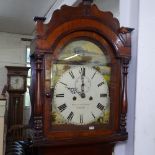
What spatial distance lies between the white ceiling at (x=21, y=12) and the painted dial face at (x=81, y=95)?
2.23 meters

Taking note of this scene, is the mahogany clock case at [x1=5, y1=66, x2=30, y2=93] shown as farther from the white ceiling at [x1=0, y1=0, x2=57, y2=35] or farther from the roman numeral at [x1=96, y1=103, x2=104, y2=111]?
the roman numeral at [x1=96, y1=103, x2=104, y2=111]

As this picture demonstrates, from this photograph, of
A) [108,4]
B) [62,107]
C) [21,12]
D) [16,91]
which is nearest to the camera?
[62,107]

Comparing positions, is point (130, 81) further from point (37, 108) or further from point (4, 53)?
point (4, 53)

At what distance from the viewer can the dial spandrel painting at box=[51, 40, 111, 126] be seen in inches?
42.3

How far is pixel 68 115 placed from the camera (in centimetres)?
109

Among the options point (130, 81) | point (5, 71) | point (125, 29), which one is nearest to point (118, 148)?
point (130, 81)

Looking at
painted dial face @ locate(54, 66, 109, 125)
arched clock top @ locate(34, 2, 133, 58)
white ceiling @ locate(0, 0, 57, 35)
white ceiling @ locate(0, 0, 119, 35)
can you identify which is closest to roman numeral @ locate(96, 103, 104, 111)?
painted dial face @ locate(54, 66, 109, 125)

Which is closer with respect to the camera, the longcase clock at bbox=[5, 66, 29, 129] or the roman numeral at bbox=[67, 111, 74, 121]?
the roman numeral at bbox=[67, 111, 74, 121]

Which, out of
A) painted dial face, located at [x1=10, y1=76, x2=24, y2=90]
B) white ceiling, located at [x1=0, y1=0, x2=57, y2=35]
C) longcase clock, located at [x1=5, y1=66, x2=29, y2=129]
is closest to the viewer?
white ceiling, located at [x1=0, y1=0, x2=57, y2=35]

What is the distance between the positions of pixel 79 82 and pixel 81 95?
6 centimetres

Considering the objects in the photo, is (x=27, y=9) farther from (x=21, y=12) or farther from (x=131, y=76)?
(x=131, y=76)

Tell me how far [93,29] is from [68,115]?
423 mm

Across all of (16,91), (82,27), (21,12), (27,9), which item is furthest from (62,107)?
(16,91)

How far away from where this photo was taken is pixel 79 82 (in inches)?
44.1
